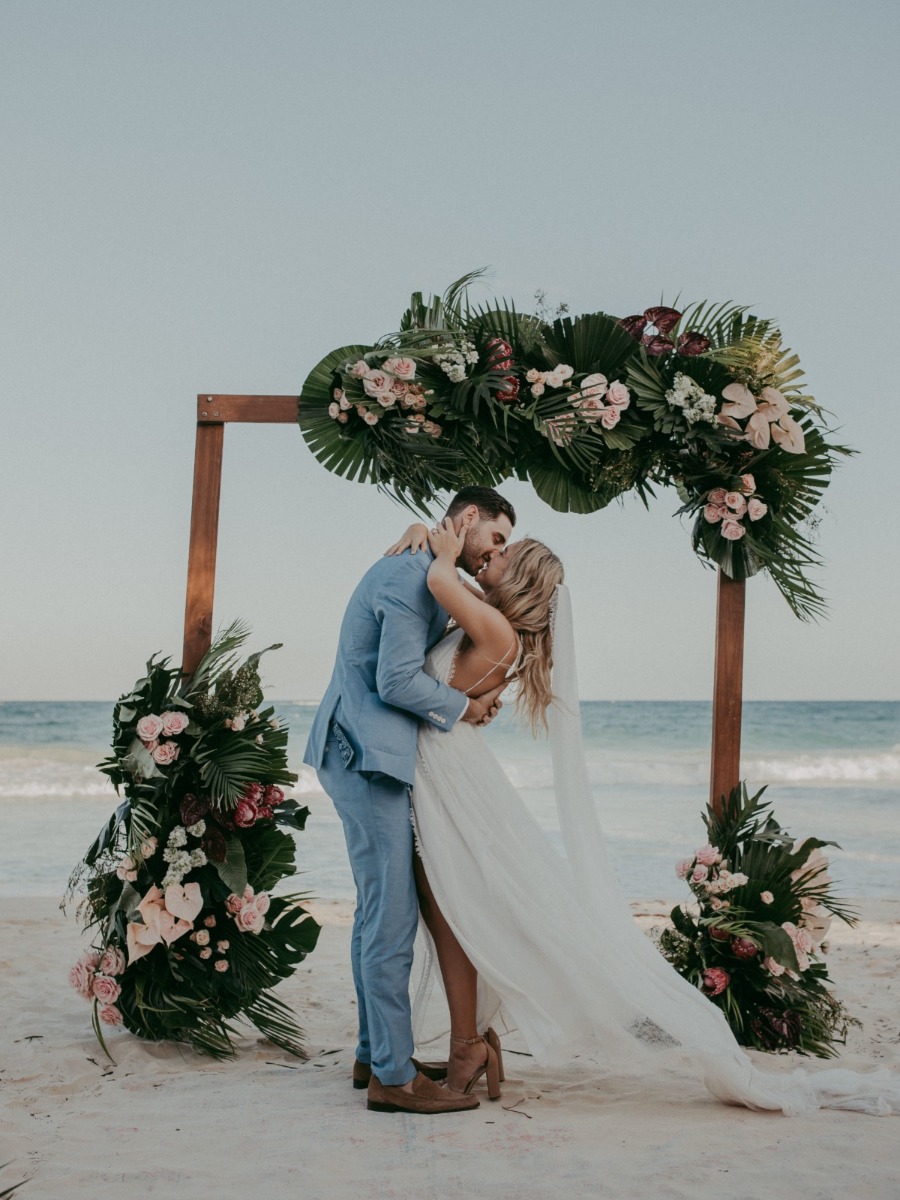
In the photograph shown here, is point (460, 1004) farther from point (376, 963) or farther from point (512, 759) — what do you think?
point (512, 759)

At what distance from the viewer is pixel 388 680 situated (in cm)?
332

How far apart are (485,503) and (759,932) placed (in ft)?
6.75

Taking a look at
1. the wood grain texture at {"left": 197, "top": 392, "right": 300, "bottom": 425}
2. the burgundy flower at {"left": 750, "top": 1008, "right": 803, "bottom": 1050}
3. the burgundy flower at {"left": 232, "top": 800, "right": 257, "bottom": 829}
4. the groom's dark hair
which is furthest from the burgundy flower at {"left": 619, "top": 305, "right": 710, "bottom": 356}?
the burgundy flower at {"left": 750, "top": 1008, "right": 803, "bottom": 1050}

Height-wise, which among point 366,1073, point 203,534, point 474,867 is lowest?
point 366,1073

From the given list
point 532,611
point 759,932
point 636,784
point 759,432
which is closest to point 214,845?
point 532,611

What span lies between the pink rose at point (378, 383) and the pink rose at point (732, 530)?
4.82 feet

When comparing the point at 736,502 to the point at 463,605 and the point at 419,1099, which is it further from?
the point at 419,1099

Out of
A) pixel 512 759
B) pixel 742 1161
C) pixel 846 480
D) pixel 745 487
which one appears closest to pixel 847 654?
pixel 846 480

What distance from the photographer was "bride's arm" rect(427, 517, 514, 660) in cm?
335

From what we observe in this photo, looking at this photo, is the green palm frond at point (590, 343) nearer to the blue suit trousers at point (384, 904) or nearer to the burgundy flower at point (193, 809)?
the blue suit trousers at point (384, 904)

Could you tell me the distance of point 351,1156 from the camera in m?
2.91

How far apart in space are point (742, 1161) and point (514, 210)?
46.5 ft

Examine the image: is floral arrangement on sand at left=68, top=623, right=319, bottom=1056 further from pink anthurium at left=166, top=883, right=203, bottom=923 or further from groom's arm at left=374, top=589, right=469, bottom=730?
groom's arm at left=374, top=589, right=469, bottom=730

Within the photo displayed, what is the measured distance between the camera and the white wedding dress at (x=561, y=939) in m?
Result: 3.28
